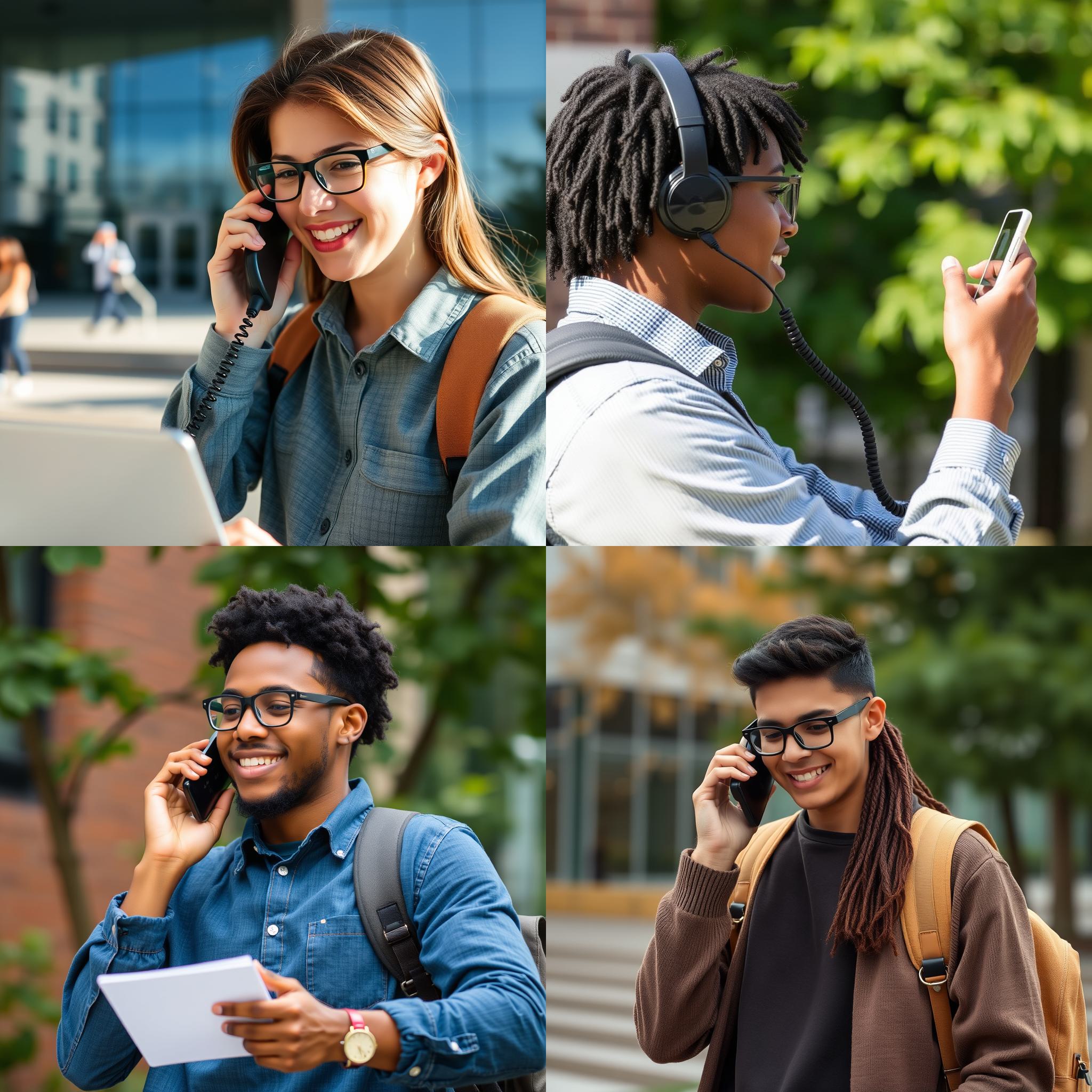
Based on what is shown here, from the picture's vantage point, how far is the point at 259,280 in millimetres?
2457

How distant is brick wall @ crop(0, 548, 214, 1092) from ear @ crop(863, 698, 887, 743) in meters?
4.48

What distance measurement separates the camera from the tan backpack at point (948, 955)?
2.33 metres

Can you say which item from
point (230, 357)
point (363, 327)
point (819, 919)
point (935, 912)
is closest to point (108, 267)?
point (230, 357)

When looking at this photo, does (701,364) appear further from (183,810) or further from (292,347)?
(183,810)

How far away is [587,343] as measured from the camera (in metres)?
2.36

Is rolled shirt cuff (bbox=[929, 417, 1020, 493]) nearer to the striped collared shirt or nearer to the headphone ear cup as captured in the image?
the striped collared shirt

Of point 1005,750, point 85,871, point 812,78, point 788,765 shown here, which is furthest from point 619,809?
point 788,765

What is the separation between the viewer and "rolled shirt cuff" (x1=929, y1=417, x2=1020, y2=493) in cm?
215

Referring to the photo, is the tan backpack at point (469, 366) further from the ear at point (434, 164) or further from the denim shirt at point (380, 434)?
the ear at point (434, 164)

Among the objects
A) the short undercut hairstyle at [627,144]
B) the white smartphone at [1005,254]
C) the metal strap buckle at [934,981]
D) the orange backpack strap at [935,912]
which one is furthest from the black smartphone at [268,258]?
the metal strap buckle at [934,981]

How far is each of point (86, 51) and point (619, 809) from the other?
46.0 feet

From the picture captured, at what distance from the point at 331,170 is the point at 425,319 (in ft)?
1.03

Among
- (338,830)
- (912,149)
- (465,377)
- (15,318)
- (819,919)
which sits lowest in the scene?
(819,919)

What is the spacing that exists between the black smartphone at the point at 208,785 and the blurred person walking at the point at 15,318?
0.80 meters
